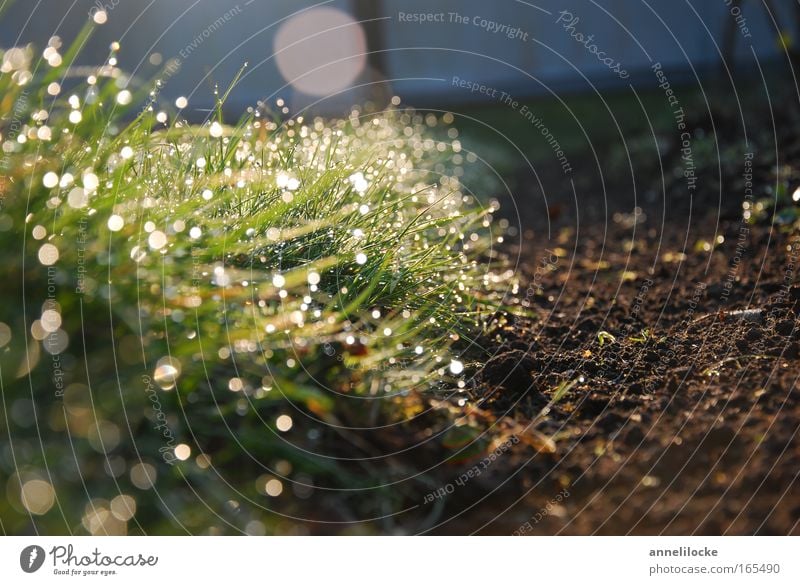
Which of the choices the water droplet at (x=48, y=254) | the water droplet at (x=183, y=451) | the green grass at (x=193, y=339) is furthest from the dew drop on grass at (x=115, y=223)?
the water droplet at (x=183, y=451)

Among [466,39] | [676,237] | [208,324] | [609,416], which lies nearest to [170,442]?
[208,324]

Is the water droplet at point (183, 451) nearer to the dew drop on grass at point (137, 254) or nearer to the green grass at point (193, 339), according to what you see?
the green grass at point (193, 339)

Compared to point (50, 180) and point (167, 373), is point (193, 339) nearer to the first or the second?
point (167, 373)

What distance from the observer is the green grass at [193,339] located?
3.71 feet

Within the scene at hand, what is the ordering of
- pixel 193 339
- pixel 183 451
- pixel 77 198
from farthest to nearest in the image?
pixel 77 198
pixel 193 339
pixel 183 451

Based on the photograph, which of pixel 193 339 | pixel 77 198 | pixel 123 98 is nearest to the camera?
pixel 193 339

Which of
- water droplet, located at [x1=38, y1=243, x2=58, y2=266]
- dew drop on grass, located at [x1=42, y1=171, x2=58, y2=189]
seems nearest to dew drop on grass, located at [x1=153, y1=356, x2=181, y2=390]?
water droplet, located at [x1=38, y1=243, x2=58, y2=266]

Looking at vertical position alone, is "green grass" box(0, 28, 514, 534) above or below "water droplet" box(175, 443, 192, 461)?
above

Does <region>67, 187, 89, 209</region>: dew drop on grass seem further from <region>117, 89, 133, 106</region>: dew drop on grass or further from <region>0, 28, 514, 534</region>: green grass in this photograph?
<region>117, 89, 133, 106</region>: dew drop on grass

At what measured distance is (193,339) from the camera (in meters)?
1.30

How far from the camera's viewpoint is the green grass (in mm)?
1131

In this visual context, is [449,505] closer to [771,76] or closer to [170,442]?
[170,442]

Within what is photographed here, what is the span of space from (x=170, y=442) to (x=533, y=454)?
0.73m

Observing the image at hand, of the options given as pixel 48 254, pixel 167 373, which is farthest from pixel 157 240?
pixel 167 373
